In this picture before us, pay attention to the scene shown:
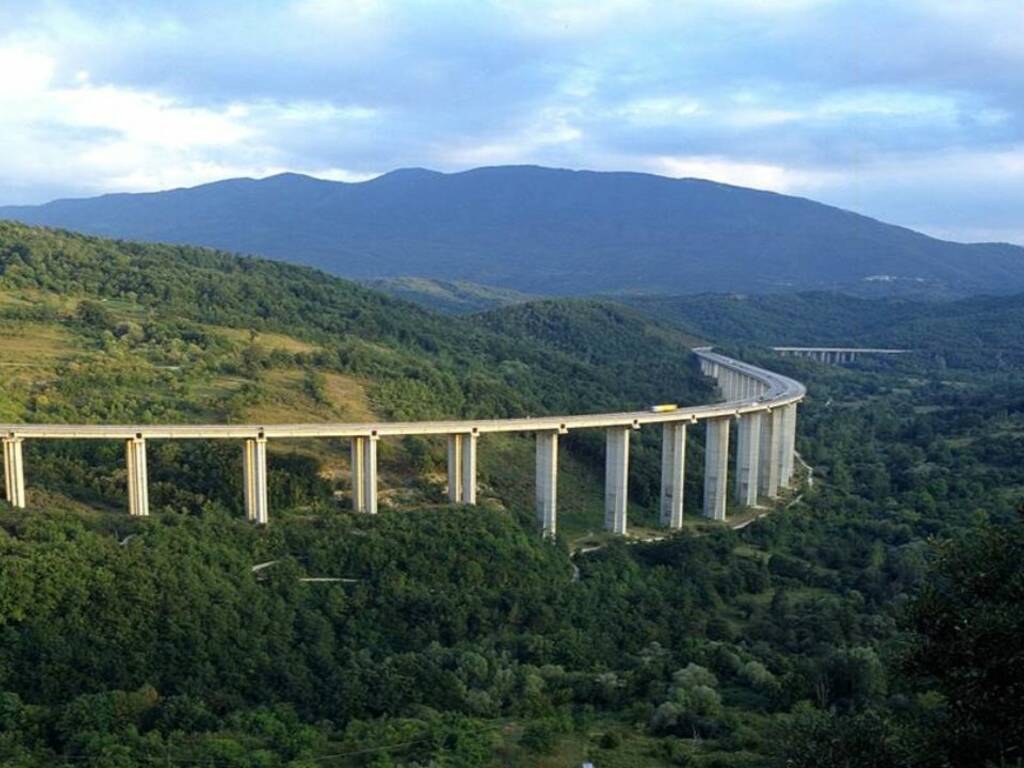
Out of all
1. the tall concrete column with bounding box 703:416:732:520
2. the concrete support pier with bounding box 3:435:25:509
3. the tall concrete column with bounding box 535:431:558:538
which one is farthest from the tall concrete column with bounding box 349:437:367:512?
the tall concrete column with bounding box 703:416:732:520

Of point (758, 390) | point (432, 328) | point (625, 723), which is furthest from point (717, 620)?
point (432, 328)

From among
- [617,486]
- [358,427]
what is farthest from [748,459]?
[358,427]

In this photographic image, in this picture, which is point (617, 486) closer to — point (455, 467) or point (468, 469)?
point (468, 469)

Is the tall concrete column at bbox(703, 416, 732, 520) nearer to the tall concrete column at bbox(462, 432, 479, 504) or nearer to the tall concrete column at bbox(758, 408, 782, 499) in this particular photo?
the tall concrete column at bbox(758, 408, 782, 499)

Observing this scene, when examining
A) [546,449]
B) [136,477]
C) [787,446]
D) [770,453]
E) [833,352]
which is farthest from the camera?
[833,352]

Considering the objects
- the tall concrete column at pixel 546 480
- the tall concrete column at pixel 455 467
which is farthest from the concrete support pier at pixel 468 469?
the tall concrete column at pixel 546 480

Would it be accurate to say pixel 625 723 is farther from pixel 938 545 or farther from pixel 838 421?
pixel 838 421
